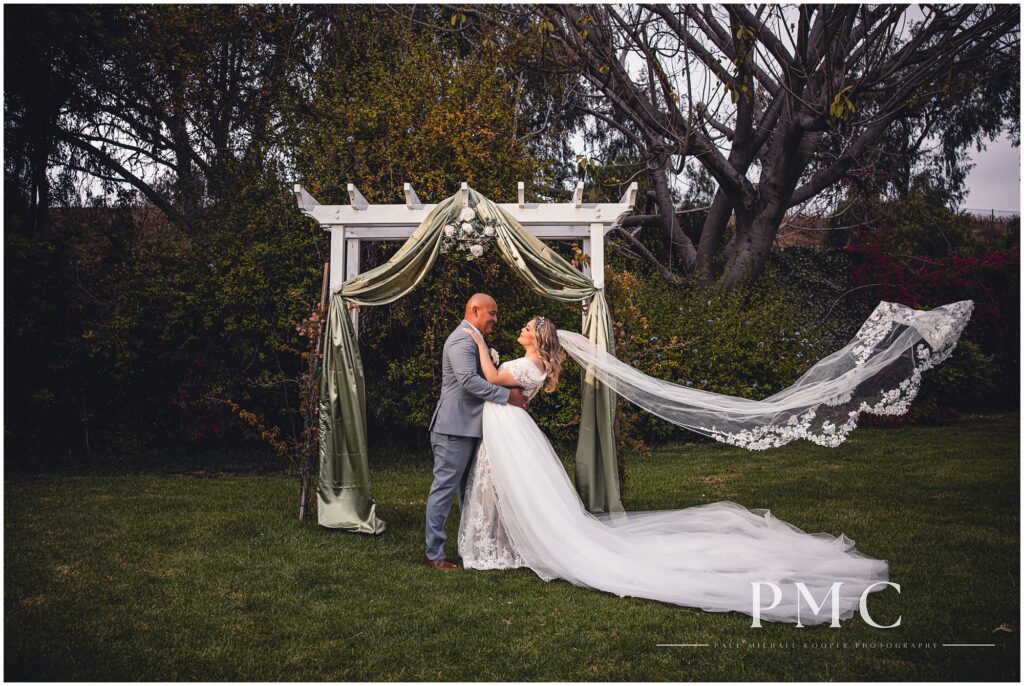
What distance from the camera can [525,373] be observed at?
4883 mm

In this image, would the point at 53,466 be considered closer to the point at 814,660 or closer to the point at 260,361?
the point at 260,361

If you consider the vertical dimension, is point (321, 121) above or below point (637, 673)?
above

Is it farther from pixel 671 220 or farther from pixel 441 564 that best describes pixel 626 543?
pixel 671 220

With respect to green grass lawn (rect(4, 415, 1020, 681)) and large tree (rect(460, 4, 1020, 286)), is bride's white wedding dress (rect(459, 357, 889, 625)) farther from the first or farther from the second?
large tree (rect(460, 4, 1020, 286))

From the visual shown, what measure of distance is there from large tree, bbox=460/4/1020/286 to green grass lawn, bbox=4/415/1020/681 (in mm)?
→ 5051

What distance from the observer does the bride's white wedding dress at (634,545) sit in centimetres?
388

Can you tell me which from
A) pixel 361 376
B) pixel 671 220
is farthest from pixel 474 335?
pixel 671 220

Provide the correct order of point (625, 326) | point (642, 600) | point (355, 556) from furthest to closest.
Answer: point (625, 326)
point (355, 556)
point (642, 600)

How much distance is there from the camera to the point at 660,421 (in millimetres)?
9961

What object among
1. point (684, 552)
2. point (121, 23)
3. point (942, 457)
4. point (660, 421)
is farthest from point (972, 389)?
point (121, 23)

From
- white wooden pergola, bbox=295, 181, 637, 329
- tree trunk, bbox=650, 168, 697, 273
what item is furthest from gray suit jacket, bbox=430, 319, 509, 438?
tree trunk, bbox=650, 168, 697, 273

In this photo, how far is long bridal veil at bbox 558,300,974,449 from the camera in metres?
4.48

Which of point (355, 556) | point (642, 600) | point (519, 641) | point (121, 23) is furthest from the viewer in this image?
point (121, 23)

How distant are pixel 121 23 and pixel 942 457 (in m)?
11.9
